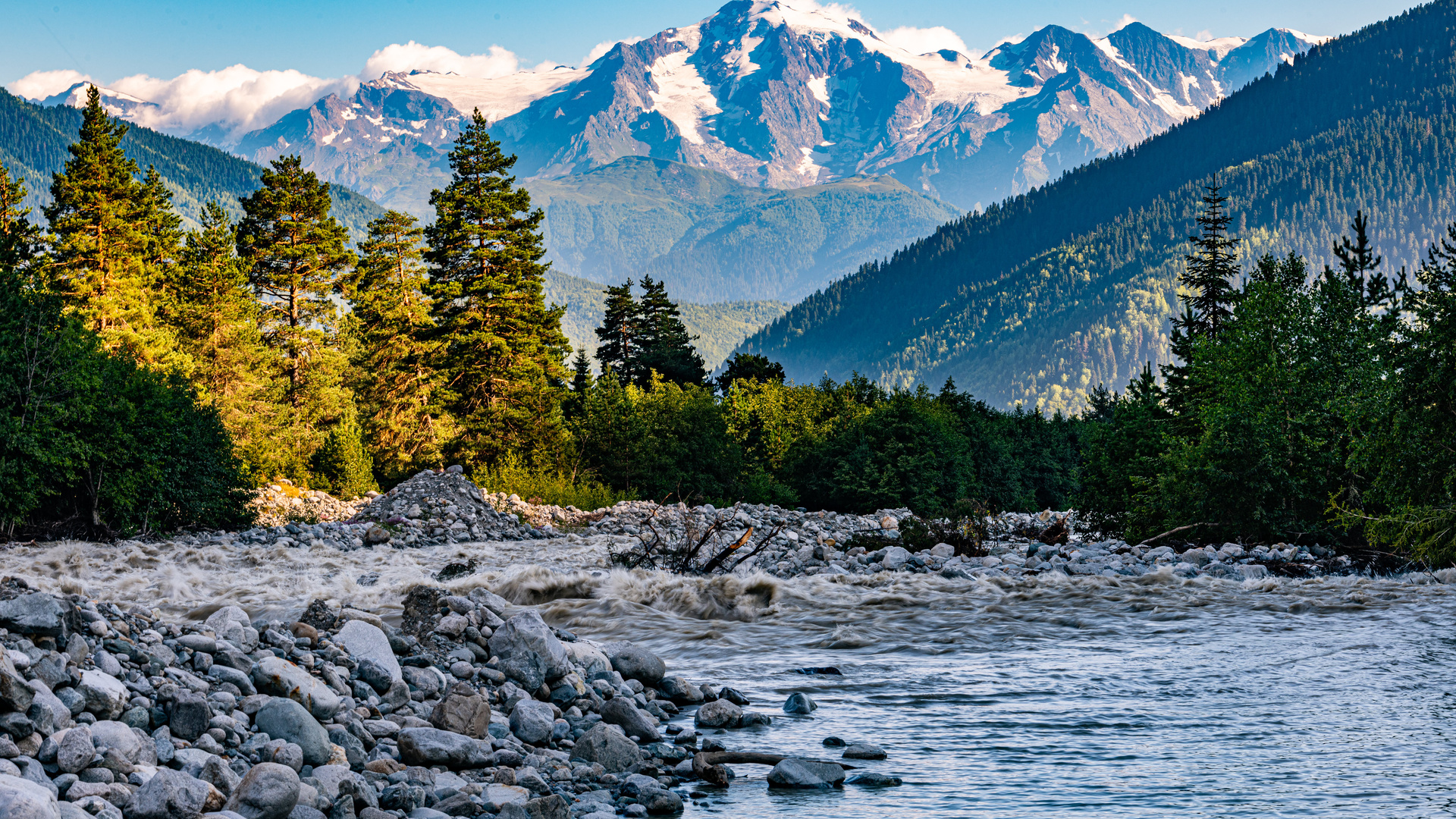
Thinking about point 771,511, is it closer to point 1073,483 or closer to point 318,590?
point 318,590

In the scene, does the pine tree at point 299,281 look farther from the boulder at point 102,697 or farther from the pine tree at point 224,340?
the boulder at point 102,697

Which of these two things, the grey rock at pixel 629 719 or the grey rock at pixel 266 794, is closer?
the grey rock at pixel 266 794

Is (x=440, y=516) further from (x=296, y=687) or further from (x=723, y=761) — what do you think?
(x=723, y=761)

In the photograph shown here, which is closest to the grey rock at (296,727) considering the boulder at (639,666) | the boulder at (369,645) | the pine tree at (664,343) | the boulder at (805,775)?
the boulder at (369,645)

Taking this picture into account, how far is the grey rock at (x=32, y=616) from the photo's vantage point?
7.77 metres

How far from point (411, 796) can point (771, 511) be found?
3448cm

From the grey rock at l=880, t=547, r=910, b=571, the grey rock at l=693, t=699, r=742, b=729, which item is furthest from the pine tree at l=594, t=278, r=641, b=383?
the grey rock at l=693, t=699, r=742, b=729

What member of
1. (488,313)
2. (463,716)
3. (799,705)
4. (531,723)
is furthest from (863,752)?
(488,313)

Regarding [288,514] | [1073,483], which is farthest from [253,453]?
[1073,483]

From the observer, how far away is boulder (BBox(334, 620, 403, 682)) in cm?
991

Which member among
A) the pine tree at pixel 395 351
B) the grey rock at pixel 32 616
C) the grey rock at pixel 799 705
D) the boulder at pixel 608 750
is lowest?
the grey rock at pixel 799 705

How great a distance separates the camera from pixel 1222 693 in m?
11.4

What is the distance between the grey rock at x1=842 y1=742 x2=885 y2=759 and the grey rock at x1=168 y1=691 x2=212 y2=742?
5.11m

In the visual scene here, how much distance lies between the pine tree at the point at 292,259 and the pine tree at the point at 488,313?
5.78 meters
